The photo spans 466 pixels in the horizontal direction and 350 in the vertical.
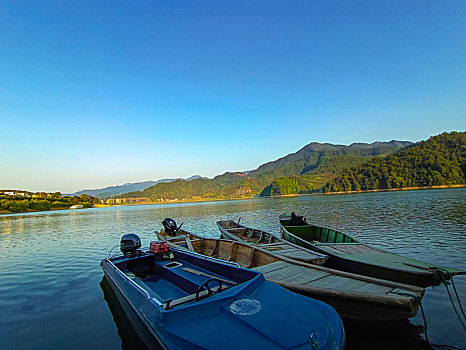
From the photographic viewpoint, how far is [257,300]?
16.9 ft

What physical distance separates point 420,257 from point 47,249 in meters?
31.7

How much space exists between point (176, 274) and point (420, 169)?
180m

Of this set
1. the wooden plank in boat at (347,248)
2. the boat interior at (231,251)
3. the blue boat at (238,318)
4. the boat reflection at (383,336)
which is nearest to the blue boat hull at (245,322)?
the blue boat at (238,318)

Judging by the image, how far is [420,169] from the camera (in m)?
146

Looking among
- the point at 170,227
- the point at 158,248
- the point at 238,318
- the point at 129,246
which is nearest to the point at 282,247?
the point at 158,248

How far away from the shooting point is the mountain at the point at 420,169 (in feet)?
441

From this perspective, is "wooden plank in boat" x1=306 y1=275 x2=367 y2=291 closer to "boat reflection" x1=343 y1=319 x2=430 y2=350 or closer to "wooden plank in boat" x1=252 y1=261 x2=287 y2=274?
"boat reflection" x1=343 y1=319 x2=430 y2=350

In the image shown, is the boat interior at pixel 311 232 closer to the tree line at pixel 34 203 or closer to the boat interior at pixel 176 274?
the boat interior at pixel 176 274

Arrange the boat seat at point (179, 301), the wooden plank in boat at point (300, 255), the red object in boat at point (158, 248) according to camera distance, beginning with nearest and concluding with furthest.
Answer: the boat seat at point (179, 301), the wooden plank in boat at point (300, 255), the red object in boat at point (158, 248)

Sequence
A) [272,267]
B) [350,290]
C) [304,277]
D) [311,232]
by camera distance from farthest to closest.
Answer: [311,232] → [272,267] → [304,277] → [350,290]

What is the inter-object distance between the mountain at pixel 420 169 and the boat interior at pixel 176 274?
169 m

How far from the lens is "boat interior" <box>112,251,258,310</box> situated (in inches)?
272

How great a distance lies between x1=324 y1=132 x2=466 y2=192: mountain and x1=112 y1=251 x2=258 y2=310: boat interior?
16936cm

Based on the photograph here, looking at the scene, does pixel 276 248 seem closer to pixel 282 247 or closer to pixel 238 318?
pixel 282 247
